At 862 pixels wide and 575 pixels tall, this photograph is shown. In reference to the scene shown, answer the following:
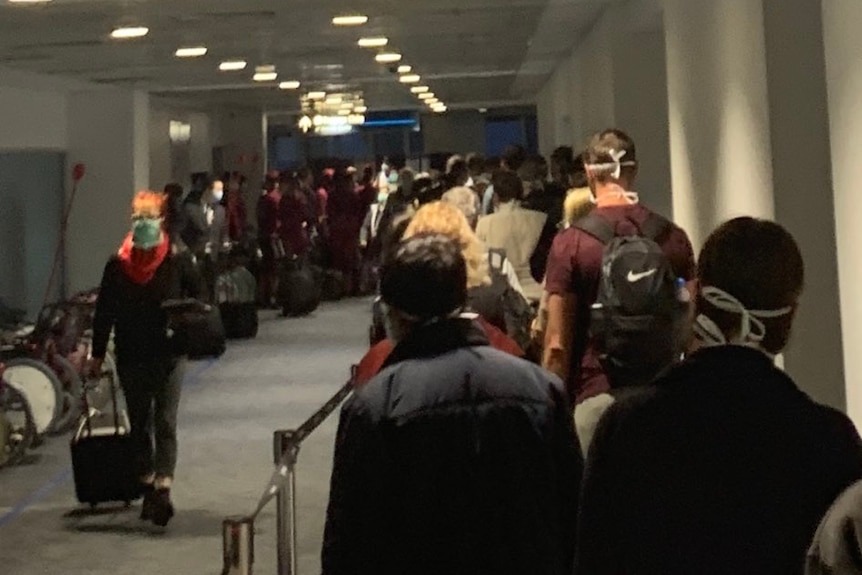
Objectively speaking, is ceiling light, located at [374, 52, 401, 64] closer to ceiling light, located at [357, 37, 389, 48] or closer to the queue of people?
ceiling light, located at [357, 37, 389, 48]

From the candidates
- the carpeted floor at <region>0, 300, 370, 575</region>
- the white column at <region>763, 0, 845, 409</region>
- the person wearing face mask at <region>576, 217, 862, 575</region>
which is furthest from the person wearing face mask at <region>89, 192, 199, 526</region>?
the person wearing face mask at <region>576, 217, 862, 575</region>

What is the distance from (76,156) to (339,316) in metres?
3.76

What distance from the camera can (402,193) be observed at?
14.4m

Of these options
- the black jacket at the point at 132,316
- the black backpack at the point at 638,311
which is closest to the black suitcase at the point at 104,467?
the black jacket at the point at 132,316

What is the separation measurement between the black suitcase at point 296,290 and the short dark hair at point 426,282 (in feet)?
55.3

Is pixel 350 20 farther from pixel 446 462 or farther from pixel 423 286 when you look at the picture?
pixel 446 462

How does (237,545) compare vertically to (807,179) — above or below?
below

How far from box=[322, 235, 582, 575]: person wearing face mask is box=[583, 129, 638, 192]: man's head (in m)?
2.49

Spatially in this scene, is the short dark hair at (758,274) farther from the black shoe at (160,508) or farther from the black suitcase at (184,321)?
the black shoe at (160,508)

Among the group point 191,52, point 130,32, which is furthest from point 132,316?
point 191,52

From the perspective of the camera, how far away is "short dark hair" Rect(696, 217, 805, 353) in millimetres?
2602

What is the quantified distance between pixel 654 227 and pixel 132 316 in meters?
3.39

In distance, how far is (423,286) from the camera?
11.1ft

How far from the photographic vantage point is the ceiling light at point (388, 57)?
16156 mm
